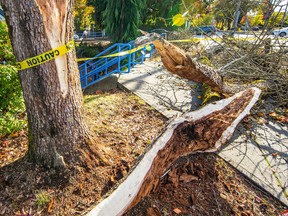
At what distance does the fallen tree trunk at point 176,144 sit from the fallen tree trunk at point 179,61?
0.53m

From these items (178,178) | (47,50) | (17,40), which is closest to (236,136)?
(178,178)

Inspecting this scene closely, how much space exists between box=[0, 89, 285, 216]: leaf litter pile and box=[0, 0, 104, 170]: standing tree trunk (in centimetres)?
19

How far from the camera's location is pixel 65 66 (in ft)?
5.96

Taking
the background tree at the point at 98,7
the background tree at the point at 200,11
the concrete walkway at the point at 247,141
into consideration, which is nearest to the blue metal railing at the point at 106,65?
the concrete walkway at the point at 247,141

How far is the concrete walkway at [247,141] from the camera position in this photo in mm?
2275

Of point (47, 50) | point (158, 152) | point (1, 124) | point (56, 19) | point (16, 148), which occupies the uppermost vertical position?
point (56, 19)

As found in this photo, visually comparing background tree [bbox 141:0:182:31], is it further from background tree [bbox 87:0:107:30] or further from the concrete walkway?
the concrete walkway

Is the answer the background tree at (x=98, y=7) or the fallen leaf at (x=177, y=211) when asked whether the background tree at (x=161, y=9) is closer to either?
the background tree at (x=98, y=7)

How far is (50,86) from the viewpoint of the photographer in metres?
1.78

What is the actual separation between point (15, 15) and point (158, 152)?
1.74 m

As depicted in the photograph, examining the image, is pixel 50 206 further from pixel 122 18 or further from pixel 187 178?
pixel 122 18

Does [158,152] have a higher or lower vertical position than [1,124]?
higher

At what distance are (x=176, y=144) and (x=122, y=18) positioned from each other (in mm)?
7415

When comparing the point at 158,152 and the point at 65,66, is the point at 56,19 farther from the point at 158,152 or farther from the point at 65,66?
the point at 158,152
